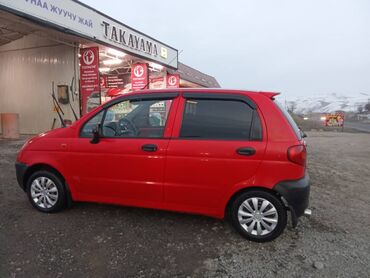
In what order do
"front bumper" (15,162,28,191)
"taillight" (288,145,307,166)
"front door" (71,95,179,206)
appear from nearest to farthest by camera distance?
"taillight" (288,145,307,166), "front door" (71,95,179,206), "front bumper" (15,162,28,191)

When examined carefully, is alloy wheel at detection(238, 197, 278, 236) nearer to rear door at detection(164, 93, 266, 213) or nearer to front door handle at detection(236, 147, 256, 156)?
rear door at detection(164, 93, 266, 213)

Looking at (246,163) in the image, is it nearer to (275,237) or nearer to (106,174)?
(275,237)

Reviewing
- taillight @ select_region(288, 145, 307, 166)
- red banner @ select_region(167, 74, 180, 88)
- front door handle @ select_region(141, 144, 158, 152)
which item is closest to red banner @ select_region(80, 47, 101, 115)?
red banner @ select_region(167, 74, 180, 88)

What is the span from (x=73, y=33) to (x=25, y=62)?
547cm

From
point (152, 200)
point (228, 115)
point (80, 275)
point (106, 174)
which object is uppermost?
point (228, 115)

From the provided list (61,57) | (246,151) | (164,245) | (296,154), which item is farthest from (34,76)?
(296,154)

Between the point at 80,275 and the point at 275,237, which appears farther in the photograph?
the point at 275,237

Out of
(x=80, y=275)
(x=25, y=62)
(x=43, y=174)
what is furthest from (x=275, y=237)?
(x=25, y=62)

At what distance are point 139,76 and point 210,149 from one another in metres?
12.5

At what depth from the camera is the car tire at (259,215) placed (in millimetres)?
3758

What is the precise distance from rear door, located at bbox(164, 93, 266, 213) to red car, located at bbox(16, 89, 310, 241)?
11 millimetres

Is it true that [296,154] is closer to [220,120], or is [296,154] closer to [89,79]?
[220,120]

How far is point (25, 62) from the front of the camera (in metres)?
14.5

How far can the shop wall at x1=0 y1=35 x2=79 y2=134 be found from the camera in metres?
12.9
